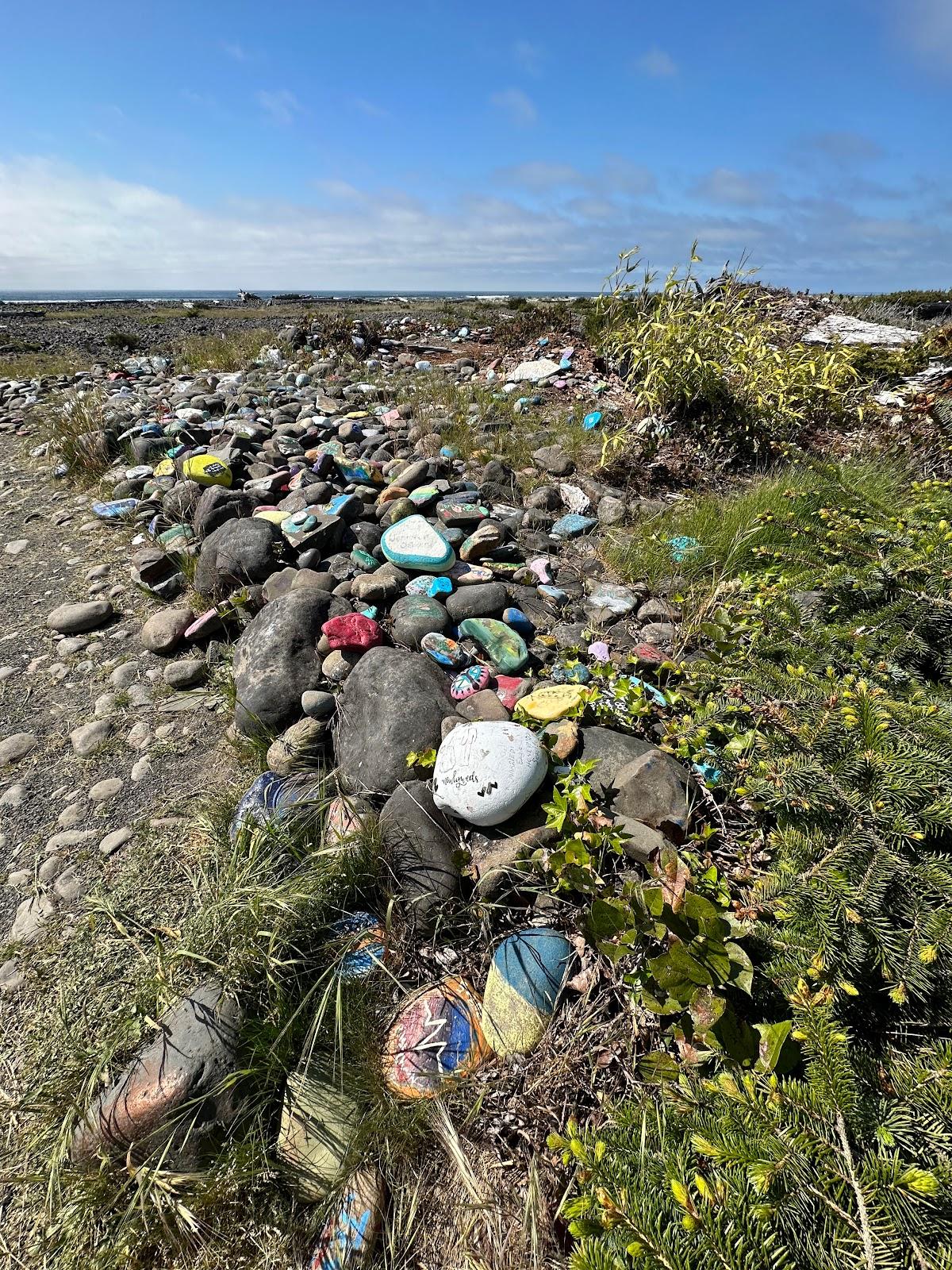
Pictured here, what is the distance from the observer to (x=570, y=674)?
2.49m

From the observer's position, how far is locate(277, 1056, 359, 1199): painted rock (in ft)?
4.72

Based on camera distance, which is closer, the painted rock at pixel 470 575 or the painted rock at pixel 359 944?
the painted rock at pixel 359 944

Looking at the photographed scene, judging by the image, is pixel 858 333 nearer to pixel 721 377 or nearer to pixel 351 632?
pixel 721 377

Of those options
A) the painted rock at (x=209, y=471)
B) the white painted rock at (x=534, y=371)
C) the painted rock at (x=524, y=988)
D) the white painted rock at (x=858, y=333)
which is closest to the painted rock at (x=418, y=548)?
the painted rock at (x=209, y=471)

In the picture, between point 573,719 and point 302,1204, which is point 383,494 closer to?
point 573,719

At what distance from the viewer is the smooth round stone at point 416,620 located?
2.70 metres

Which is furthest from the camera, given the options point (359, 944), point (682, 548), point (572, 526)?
point (572, 526)

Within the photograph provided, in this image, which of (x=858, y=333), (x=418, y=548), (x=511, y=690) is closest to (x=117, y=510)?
(x=418, y=548)

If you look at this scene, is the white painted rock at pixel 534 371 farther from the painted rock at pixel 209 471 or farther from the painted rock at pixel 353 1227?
the painted rock at pixel 353 1227

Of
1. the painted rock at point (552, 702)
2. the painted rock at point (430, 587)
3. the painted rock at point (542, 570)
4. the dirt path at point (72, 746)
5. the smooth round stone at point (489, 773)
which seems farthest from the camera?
the painted rock at point (542, 570)

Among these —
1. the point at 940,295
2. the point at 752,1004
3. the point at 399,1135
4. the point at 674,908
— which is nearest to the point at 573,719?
the point at 674,908

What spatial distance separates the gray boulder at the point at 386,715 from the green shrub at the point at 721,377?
2616 mm

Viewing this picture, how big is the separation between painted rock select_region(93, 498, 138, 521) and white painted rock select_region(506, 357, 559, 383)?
418cm

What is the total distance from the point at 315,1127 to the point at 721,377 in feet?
16.2
